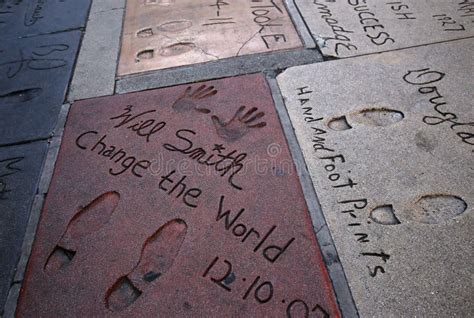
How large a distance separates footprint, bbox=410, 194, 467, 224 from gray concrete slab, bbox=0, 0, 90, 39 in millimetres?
3149

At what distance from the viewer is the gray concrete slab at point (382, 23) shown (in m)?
2.93

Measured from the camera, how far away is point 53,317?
174 centimetres

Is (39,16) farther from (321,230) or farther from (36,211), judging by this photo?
(321,230)

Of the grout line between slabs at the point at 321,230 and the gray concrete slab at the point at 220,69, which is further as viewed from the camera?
the gray concrete slab at the point at 220,69

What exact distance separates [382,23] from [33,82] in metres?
2.53

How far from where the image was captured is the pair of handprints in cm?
243

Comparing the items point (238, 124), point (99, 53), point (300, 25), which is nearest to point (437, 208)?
point (238, 124)

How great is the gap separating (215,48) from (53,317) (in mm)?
2097

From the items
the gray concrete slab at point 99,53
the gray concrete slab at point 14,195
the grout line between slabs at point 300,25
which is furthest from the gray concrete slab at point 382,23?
the gray concrete slab at point 14,195

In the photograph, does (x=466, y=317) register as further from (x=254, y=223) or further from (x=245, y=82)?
(x=245, y=82)

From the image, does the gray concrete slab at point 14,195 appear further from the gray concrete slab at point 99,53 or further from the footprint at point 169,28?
the footprint at point 169,28

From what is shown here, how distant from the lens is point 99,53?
11.0 ft

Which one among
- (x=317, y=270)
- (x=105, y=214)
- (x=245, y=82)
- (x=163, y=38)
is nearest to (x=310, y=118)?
(x=245, y=82)

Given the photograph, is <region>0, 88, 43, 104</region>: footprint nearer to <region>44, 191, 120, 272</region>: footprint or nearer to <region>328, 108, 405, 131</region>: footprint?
<region>44, 191, 120, 272</region>: footprint
